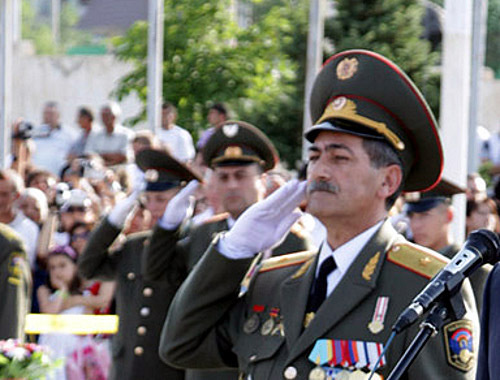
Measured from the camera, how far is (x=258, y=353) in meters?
3.65

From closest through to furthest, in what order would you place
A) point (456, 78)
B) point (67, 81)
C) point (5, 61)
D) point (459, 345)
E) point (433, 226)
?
point (459, 345)
point (433, 226)
point (456, 78)
point (5, 61)
point (67, 81)

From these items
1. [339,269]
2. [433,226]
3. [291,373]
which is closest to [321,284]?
[339,269]

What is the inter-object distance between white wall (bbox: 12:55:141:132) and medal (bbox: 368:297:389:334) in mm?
30311

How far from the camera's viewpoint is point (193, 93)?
714 inches

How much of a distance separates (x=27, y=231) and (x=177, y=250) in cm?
351

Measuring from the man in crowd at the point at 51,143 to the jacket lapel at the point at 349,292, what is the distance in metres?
10.7

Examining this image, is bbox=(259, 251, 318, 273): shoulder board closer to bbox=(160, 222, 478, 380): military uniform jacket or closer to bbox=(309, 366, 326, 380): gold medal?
bbox=(160, 222, 478, 380): military uniform jacket

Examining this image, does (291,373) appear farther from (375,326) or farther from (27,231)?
(27,231)

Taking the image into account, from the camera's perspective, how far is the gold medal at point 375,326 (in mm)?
3479

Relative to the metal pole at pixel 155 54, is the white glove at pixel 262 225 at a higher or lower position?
higher

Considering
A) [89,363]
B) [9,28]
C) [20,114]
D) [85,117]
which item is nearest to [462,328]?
[89,363]

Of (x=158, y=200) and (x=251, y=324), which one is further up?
(x=251, y=324)

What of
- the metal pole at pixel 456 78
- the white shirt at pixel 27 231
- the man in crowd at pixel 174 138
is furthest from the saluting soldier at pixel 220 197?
the man in crowd at pixel 174 138

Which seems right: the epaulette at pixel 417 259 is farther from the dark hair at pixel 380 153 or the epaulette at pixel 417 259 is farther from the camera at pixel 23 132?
the camera at pixel 23 132
